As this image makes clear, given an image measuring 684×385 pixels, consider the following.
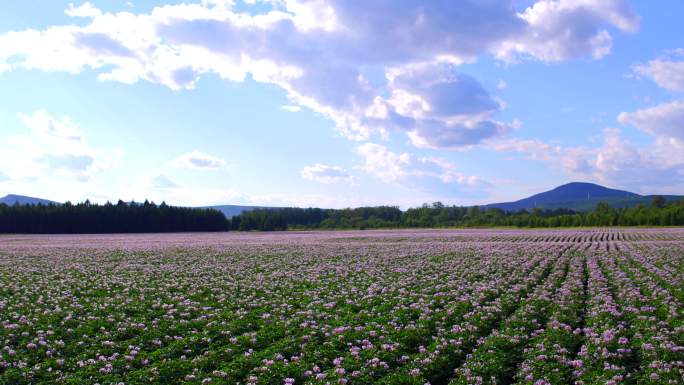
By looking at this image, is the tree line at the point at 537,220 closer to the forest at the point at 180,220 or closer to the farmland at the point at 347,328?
the forest at the point at 180,220

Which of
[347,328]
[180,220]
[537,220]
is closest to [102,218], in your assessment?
[180,220]

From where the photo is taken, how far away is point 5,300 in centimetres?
1838

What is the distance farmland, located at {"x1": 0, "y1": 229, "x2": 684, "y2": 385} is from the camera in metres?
10.2

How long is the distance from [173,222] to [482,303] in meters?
134

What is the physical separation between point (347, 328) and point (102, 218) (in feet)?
437

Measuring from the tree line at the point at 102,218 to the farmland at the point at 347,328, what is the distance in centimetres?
11192

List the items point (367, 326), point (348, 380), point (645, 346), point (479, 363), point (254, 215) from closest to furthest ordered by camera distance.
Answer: point (348, 380)
point (479, 363)
point (645, 346)
point (367, 326)
point (254, 215)

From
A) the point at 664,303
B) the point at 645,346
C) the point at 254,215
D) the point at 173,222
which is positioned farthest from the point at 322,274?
the point at 254,215

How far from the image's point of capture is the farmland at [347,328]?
10.2 metres

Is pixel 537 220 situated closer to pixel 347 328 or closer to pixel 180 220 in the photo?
pixel 180 220

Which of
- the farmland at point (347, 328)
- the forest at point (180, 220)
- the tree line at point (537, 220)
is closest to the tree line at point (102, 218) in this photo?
the forest at point (180, 220)

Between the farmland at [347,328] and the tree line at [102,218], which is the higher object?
the tree line at [102,218]

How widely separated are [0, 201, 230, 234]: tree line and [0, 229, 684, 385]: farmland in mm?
111917

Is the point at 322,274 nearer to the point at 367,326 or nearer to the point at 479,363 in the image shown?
the point at 367,326
